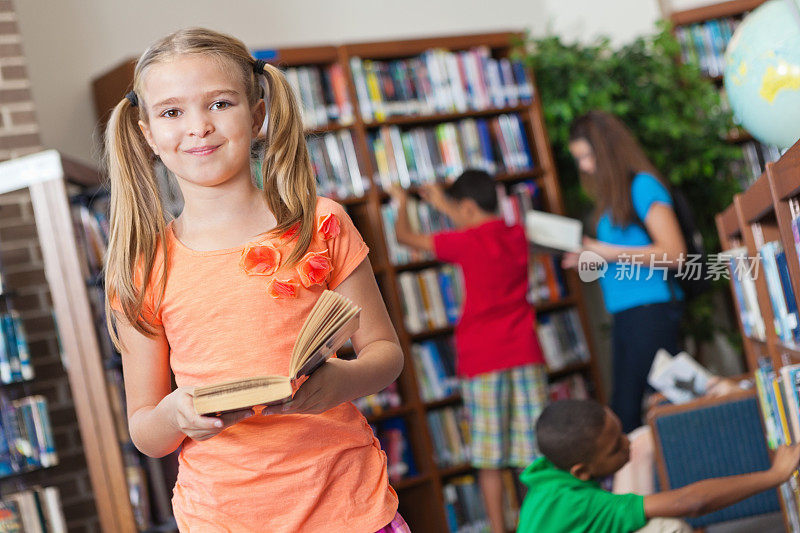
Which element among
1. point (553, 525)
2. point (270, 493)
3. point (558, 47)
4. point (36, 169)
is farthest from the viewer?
point (558, 47)

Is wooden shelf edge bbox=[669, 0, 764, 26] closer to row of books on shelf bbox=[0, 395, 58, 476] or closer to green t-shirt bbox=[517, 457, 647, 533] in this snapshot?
green t-shirt bbox=[517, 457, 647, 533]

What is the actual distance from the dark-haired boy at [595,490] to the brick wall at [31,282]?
5.99ft

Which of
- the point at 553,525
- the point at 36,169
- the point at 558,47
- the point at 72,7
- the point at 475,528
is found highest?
the point at 72,7

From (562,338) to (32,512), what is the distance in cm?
250

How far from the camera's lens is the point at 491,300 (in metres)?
3.54

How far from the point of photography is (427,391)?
3.99m

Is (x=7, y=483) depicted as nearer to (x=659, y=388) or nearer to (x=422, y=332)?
(x=422, y=332)

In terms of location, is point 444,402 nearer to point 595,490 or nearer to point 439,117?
point 439,117

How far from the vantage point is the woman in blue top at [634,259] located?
333 centimetres

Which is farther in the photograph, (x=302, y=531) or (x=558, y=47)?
(x=558, y=47)

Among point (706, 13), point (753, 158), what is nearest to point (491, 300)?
point (753, 158)

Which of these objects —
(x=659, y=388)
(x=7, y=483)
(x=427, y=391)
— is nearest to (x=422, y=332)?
(x=427, y=391)

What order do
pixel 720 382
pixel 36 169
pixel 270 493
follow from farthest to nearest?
1. pixel 720 382
2. pixel 36 169
3. pixel 270 493

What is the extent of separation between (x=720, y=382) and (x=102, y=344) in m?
1.94
